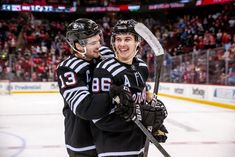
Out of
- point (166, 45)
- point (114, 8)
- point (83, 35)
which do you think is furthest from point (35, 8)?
point (83, 35)

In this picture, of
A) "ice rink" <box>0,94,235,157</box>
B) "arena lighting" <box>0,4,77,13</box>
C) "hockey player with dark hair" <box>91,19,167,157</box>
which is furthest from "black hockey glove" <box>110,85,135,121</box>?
"arena lighting" <box>0,4,77,13</box>

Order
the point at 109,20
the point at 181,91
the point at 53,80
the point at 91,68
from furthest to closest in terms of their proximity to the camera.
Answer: the point at 109,20
the point at 53,80
the point at 181,91
the point at 91,68

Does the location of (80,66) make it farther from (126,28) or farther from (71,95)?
(126,28)

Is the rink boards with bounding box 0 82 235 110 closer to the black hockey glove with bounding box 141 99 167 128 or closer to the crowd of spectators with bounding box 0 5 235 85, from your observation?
the crowd of spectators with bounding box 0 5 235 85

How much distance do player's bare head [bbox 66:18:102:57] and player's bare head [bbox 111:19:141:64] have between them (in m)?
0.13

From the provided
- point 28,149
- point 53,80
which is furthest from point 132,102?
point 53,80

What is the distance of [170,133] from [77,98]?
135 inches

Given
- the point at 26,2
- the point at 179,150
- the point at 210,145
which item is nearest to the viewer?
Answer: the point at 179,150

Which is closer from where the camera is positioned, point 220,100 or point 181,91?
point 220,100

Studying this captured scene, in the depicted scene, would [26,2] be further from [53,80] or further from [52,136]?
[52,136]

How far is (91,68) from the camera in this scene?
1.68 meters

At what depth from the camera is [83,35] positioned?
1.66 m

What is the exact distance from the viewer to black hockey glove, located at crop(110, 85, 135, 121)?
138 centimetres

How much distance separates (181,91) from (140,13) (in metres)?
8.75
